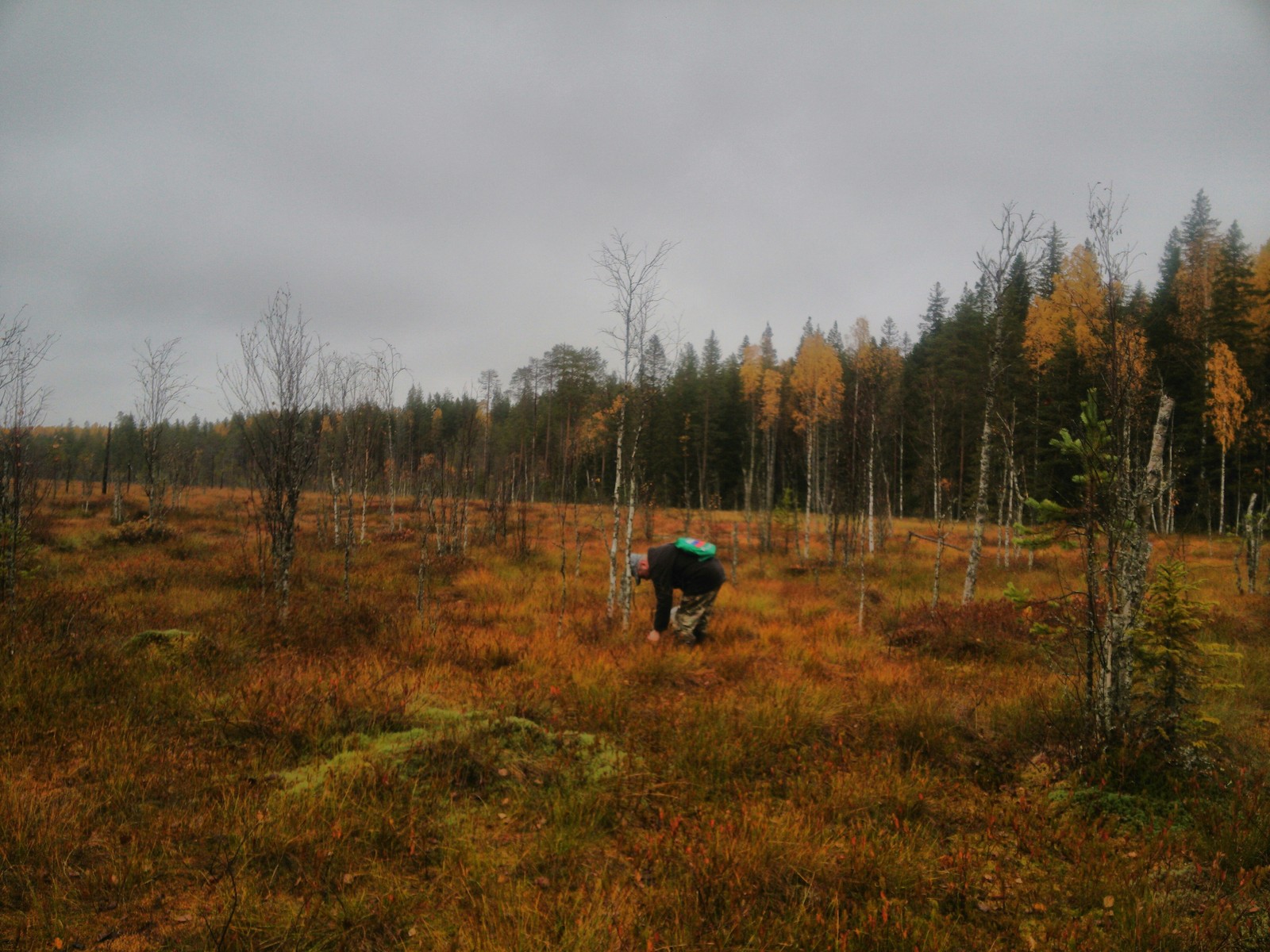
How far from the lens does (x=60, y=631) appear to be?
568 cm

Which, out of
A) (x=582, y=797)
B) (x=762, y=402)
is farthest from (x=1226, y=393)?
(x=582, y=797)

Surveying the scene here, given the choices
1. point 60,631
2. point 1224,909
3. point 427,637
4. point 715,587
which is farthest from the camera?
point 715,587

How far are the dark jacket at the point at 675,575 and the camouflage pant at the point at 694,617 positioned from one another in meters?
0.12

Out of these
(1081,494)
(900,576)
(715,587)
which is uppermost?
(1081,494)

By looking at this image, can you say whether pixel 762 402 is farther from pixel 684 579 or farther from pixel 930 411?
pixel 684 579

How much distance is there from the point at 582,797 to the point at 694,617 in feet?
13.9

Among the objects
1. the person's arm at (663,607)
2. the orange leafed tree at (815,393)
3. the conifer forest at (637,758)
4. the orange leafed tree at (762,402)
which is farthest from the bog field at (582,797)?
the orange leafed tree at (815,393)

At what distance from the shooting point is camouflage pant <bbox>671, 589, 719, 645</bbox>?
7562 millimetres

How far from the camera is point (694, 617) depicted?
25.0ft

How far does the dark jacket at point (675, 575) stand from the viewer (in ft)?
24.3

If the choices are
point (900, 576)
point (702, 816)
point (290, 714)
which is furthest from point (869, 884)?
point (900, 576)

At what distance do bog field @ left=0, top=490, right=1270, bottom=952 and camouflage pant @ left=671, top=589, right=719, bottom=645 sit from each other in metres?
0.52

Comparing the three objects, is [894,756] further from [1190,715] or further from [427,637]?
[427,637]

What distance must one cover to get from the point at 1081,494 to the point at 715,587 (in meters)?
4.30
